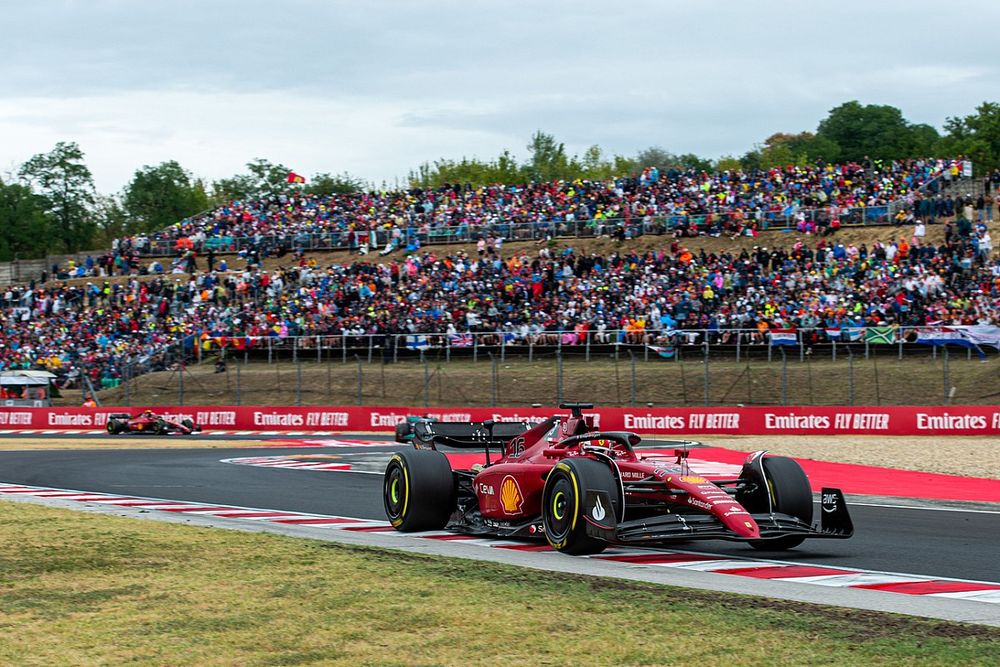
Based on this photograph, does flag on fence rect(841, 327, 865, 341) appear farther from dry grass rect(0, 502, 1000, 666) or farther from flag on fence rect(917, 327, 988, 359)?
dry grass rect(0, 502, 1000, 666)

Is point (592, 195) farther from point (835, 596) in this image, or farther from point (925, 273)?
point (835, 596)

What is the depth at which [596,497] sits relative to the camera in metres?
11.3

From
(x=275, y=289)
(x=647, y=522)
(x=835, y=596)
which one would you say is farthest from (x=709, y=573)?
(x=275, y=289)

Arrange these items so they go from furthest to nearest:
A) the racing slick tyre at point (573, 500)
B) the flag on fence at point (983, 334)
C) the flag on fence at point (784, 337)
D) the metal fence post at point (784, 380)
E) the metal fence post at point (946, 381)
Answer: the flag on fence at point (784, 337)
the metal fence post at point (784, 380)
the flag on fence at point (983, 334)
the metal fence post at point (946, 381)
the racing slick tyre at point (573, 500)

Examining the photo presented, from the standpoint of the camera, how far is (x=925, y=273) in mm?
39938

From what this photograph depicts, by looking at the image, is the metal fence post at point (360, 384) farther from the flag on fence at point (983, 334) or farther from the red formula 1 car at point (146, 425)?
the flag on fence at point (983, 334)

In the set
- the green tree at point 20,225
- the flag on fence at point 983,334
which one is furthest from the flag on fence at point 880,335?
the green tree at point 20,225

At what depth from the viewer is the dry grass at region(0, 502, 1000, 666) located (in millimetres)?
7184

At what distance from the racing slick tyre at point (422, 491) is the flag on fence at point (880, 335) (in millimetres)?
26865

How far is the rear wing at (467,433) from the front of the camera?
14.9m

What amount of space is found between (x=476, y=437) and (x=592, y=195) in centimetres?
4064

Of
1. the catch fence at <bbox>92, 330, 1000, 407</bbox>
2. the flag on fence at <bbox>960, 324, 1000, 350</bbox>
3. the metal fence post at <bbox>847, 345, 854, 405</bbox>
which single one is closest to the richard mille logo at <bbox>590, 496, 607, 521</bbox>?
the metal fence post at <bbox>847, 345, 854, 405</bbox>

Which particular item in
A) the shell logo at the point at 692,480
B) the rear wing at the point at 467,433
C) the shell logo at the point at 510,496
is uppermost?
the rear wing at the point at 467,433

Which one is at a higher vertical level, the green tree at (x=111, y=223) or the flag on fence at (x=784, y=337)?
the green tree at (x=111, y=223)
